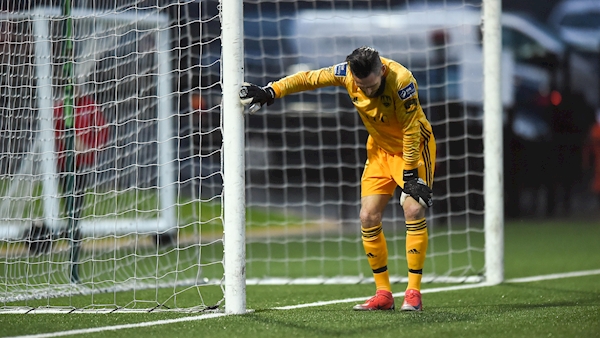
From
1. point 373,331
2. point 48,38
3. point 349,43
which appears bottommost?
point 373,331

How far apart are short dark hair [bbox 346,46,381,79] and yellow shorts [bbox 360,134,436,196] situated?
842 millimetres

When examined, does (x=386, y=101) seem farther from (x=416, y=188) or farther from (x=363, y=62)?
(x=416, y=188)

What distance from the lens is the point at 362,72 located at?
560 centimetres

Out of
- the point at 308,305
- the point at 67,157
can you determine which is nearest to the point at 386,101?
the point at 308,305

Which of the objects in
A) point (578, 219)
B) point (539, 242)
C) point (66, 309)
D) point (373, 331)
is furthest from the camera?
point (578, 219)

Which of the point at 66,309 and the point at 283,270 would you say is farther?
the point at 283,270

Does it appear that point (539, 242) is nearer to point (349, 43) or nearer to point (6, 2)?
point (349, 43)

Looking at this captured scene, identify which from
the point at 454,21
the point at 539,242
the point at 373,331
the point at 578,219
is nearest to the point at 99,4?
the point at 373,331

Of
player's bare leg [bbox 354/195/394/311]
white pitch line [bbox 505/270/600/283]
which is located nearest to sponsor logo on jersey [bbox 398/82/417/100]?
player's bare leg [bbox 354/195/394/311]

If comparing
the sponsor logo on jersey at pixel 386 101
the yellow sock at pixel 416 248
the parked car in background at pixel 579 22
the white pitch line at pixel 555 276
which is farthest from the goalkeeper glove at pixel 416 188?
the parked car in background at pixel 579 22

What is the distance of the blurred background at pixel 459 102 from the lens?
14281 mm

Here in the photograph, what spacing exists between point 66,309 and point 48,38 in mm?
2444

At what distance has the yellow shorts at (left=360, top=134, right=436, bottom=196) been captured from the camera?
6.19m

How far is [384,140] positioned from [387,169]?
22 cm
